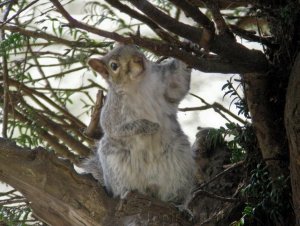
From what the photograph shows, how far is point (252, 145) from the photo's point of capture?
1.76m

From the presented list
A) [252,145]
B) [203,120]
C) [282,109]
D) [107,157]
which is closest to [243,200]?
[252,145]

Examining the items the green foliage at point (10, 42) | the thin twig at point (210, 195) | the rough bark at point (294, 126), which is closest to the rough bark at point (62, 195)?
the thin twig at point (210, 195)

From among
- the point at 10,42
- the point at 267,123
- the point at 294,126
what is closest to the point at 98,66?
the point at 10,42

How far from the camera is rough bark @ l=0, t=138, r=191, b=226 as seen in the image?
1.63 m

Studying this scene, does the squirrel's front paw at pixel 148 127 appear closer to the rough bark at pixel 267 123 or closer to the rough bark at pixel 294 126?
the rough bark at pixel 267 123

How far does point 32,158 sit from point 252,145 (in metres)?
0.61

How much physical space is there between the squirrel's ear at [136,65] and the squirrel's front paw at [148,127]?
0.54 ft

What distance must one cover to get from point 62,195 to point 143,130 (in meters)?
0.36

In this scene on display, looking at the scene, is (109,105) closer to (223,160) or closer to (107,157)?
(107,157)

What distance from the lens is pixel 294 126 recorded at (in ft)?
4.68

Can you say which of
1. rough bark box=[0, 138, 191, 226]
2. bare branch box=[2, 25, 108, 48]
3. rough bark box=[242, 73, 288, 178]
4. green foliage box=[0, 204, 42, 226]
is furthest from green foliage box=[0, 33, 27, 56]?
rough bark box=[242, 73, 288, 178]

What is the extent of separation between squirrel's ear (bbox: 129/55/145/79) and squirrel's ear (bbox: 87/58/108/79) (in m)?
0.09

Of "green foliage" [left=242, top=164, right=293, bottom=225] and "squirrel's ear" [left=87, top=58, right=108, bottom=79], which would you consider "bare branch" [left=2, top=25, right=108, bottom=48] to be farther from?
"green foliage" [left=242, top=164, right=293, bottom=225]

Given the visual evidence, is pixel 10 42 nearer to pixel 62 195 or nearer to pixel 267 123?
pixel 62 195
